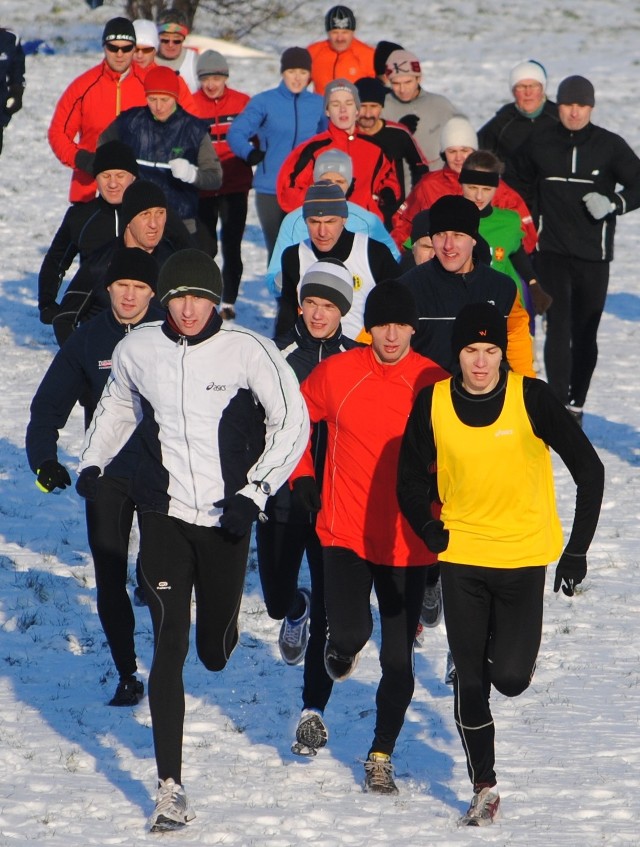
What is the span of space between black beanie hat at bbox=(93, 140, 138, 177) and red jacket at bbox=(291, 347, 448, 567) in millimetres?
2783

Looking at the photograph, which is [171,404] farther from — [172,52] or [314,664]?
[172,52]

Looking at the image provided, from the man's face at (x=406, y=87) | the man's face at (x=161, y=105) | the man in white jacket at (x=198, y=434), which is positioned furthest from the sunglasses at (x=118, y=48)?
the man in white jacket at (x=198, y=434)

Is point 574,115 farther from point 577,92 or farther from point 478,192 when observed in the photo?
point 478,192

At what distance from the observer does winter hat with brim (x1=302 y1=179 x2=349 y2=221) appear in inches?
343

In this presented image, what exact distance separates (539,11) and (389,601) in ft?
123

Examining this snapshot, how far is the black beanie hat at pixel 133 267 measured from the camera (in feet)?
24.5

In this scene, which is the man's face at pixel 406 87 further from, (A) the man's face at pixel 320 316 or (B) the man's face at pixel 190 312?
(B) the man's face at pixel 190 312

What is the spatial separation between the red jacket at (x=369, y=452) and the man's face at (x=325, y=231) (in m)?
1.86

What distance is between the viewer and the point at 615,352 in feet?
51.8

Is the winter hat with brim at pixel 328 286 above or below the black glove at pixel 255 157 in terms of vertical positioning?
above

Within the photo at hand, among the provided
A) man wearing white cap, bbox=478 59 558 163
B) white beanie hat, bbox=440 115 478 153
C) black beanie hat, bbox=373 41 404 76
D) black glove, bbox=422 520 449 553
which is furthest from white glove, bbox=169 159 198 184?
black glove, bbox=422 520 449 553

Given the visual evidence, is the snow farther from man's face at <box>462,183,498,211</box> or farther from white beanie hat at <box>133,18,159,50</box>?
white beanie hat at <box>133,18,159,50</box>

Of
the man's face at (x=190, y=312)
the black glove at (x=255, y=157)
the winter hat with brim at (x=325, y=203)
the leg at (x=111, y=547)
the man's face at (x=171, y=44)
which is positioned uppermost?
the man's face at (x=190, y=312)

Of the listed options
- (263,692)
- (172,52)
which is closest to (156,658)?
(263,692)
